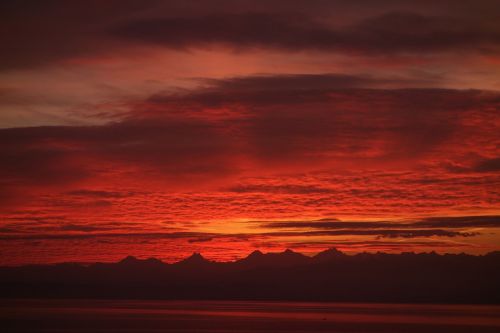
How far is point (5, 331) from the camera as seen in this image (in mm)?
98375

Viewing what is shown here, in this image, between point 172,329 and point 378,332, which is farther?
point 172,329

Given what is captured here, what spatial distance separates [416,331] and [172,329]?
36.3 meters

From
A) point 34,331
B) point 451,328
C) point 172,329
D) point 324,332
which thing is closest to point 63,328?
point 34,331

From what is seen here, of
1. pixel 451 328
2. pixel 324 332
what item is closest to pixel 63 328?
pixel 324 332

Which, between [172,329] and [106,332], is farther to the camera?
[172,329]

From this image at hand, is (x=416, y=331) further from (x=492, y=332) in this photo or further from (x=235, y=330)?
(x=235, y=330)

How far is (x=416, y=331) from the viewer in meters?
104

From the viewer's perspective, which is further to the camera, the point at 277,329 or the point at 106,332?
the point at 277,329

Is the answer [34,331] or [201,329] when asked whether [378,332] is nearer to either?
[201,329]

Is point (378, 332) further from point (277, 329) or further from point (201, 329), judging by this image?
point (201, 329)

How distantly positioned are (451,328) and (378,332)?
14.9 m

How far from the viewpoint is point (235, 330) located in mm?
106812

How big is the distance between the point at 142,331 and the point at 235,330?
13640 millimetres

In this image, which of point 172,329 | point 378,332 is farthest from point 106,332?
point 378,332
